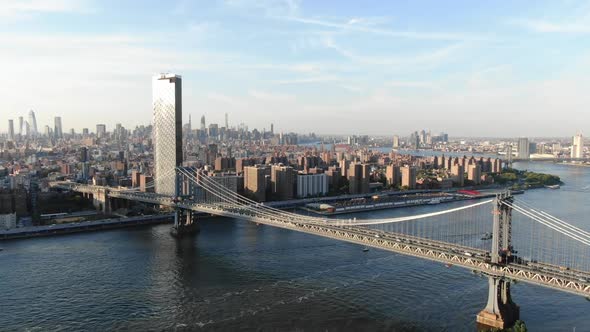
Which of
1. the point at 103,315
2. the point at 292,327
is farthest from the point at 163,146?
the point at 292,327

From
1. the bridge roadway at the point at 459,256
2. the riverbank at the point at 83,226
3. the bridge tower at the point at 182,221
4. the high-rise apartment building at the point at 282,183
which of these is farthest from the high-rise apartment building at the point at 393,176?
the bridge roadway at the point at 459,256

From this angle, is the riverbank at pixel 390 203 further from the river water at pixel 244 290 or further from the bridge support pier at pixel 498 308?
the bridge support pier at pixel 498 308

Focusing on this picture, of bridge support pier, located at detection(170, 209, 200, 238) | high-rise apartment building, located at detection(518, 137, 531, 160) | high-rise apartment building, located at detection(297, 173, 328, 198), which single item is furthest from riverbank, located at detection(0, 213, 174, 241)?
high-rise apartment building, located at detection(518, 137, 531, 160)

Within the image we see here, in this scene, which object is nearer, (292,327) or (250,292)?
(292,327)

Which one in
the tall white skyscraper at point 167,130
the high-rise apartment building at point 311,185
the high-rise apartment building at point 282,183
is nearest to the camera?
the tall white skyscraper at point 167,130

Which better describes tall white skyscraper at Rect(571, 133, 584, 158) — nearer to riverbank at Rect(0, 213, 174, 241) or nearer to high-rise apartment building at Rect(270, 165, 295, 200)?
high-rise apartment building at Rect(270, 165, 295, 200)

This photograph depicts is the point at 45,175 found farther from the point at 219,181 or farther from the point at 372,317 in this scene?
the point at 372,317
